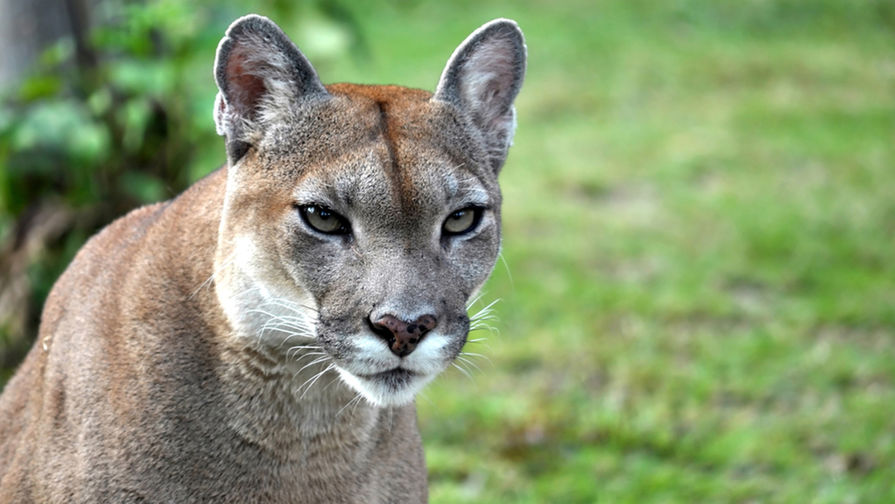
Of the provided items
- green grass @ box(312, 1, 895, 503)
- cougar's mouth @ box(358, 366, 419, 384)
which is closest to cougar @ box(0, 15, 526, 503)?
cougar's mouth @ box(358, 366, 419, 384)

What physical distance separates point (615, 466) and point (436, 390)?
1134mm

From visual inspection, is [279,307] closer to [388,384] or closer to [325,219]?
[325,219]

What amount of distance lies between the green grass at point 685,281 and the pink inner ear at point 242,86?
2371mm

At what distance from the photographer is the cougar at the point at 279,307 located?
3059 millimetres

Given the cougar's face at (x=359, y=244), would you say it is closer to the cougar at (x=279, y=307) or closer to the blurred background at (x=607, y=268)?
the cougar at (x=279, y=307)

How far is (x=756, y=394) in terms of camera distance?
5934mm

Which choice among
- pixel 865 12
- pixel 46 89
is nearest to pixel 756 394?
pixel 46 89

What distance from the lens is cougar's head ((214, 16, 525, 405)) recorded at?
2996 mm

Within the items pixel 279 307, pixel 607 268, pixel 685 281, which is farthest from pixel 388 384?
pixel 607 268

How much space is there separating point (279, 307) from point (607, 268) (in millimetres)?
4588

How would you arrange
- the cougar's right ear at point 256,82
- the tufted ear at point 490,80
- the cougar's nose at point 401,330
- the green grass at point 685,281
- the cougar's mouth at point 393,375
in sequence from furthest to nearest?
the green grass at point 685,281, the tufted ear at point 490,80, the cougar's right ear at point 256,82, the cougar's mouth at point 393,375, the cougar's nose at point 401,330

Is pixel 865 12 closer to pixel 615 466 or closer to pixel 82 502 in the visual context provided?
pixel 615 466

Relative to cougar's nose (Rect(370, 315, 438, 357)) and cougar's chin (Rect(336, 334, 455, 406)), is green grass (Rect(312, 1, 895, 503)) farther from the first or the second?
cougar's nose (Rect(370, 315, 438, 357))

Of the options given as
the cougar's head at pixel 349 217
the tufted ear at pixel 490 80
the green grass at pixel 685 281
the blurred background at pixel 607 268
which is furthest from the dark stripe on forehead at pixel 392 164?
the green grass at pixel 685 281
